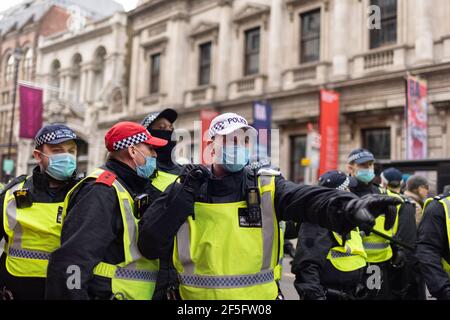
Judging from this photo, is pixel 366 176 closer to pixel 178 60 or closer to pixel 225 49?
pixel 225 49

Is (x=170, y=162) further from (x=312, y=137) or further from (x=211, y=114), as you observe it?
(x=211, y=114)

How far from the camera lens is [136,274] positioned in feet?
8.95

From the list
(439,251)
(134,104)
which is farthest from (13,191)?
(134,104)

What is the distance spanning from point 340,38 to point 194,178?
1561 cm

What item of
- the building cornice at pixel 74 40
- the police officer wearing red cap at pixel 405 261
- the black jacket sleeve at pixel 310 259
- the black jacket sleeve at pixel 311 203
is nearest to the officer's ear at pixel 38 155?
the black jacket sleeve at pixel 311 203

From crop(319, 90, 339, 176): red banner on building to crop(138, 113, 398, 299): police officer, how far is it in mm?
13733

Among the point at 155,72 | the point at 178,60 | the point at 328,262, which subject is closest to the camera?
the point at 328,262

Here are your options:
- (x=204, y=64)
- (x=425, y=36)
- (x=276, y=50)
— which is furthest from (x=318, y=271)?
(x=204, y=64)

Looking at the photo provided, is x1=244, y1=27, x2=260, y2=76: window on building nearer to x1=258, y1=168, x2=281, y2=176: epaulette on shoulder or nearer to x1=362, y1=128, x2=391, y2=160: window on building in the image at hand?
x1=362, y1=128, x2=391, y2=160: window on building

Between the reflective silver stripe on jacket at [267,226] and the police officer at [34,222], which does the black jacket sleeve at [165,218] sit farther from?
the police officer at [34,222]

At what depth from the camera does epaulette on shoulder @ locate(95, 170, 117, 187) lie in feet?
8.70

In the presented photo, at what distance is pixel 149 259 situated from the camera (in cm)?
272

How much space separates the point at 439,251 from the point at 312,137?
13.3 meters

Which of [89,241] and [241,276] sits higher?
[89,241]
